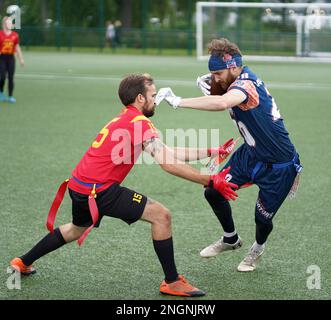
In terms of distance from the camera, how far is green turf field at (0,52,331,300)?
17.9ft

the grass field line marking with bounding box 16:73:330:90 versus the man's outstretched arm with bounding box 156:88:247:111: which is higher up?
the man's outstretched arm with bounding box 156:88:247:111

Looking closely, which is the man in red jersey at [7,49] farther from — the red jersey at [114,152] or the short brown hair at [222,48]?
the red jersey at [114,152]

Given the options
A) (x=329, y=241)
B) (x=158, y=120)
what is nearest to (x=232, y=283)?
(x=329, y=241)

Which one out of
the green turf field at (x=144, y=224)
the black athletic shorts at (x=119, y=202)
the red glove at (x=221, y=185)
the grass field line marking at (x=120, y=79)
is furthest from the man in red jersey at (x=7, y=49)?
the red glove at (x=221, y=185)

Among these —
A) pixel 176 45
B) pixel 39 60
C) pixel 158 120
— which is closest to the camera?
pixel 158 120

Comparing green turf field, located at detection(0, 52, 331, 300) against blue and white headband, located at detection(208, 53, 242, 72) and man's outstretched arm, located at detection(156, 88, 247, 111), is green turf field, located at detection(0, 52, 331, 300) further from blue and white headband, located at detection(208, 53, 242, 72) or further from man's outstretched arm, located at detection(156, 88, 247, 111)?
blue and white headband, located at detection(208, 53, 242, 72)

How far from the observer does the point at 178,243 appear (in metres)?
6.59

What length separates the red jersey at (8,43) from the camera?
55.1 feet

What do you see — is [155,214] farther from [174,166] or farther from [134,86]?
[134,86]

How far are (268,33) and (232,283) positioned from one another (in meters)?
30.4

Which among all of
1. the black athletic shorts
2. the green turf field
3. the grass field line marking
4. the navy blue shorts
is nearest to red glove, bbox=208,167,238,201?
the black athletic shorts

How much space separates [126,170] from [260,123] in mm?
1161

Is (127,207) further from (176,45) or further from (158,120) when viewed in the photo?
(176,45)

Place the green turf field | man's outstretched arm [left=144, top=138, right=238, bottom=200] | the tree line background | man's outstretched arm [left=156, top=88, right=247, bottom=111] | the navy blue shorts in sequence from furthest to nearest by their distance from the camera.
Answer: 1. the tree line background
2. the navy blue shorts
3. the green turf field
4. man's outstretched arm [left=156, top=88, right=247, bottom=111]
5. man's outstretched arm [left=144, top=138, right=238, bottom=200]
